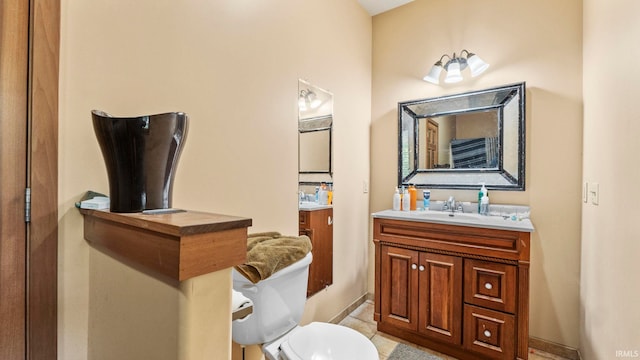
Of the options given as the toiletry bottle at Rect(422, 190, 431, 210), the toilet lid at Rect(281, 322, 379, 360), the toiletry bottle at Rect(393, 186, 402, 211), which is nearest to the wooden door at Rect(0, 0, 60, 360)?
the toilet lid at Rect(281, 322, 379, 360)

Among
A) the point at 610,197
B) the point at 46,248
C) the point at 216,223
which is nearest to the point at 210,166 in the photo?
the point at 46,248

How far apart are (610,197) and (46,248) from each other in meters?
2.10

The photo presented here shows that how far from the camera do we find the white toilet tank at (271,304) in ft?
3.57

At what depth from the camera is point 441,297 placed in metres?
1.81

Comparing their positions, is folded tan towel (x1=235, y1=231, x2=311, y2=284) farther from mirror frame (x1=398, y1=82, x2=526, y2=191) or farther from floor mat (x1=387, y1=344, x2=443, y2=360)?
mirror frame (x1=398, y1=82, x2=526, y2=191)

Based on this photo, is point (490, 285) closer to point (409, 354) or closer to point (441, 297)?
point (441, 297)

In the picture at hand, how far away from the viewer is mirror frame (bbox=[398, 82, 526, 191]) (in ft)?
6.42

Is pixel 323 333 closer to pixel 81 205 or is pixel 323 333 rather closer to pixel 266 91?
pixel 81 205

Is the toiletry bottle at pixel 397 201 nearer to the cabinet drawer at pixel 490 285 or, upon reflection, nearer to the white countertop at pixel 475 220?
the white countertop at pixel 475 220

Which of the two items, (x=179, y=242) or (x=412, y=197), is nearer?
(x=179, y=242)

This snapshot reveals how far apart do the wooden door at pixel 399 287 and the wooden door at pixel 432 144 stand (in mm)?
787

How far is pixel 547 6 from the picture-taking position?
190 cm

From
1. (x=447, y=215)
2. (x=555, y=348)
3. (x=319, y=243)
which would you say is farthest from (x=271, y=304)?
(x=555, y=348)

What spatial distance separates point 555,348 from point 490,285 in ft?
2.43
